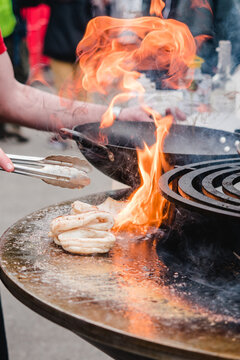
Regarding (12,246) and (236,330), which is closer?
(236,330)

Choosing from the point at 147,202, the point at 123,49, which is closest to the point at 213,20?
the point at 123,49

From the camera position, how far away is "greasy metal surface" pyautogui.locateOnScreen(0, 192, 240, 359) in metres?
0.95

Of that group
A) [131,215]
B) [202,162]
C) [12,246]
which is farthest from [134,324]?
[202,162]

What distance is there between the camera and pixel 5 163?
1453mm

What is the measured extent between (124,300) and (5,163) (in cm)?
61

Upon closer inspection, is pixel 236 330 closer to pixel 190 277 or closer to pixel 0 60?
pixel 190 277

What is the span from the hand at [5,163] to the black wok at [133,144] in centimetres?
37

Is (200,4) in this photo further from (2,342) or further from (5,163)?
(2,342)

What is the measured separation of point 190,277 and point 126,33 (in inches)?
64.9

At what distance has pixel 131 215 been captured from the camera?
1650 mm

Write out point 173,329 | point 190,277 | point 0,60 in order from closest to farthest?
point 173,329 < point 190,277 < point 0,60

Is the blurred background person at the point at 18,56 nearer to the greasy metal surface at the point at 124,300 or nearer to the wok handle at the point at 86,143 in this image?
the wok handle at the point at 86,143

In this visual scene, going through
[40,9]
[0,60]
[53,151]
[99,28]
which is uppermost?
[99,28]

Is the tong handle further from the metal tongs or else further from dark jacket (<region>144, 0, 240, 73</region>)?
dark jacket (<region>144, 0, 240, 73</region>)
